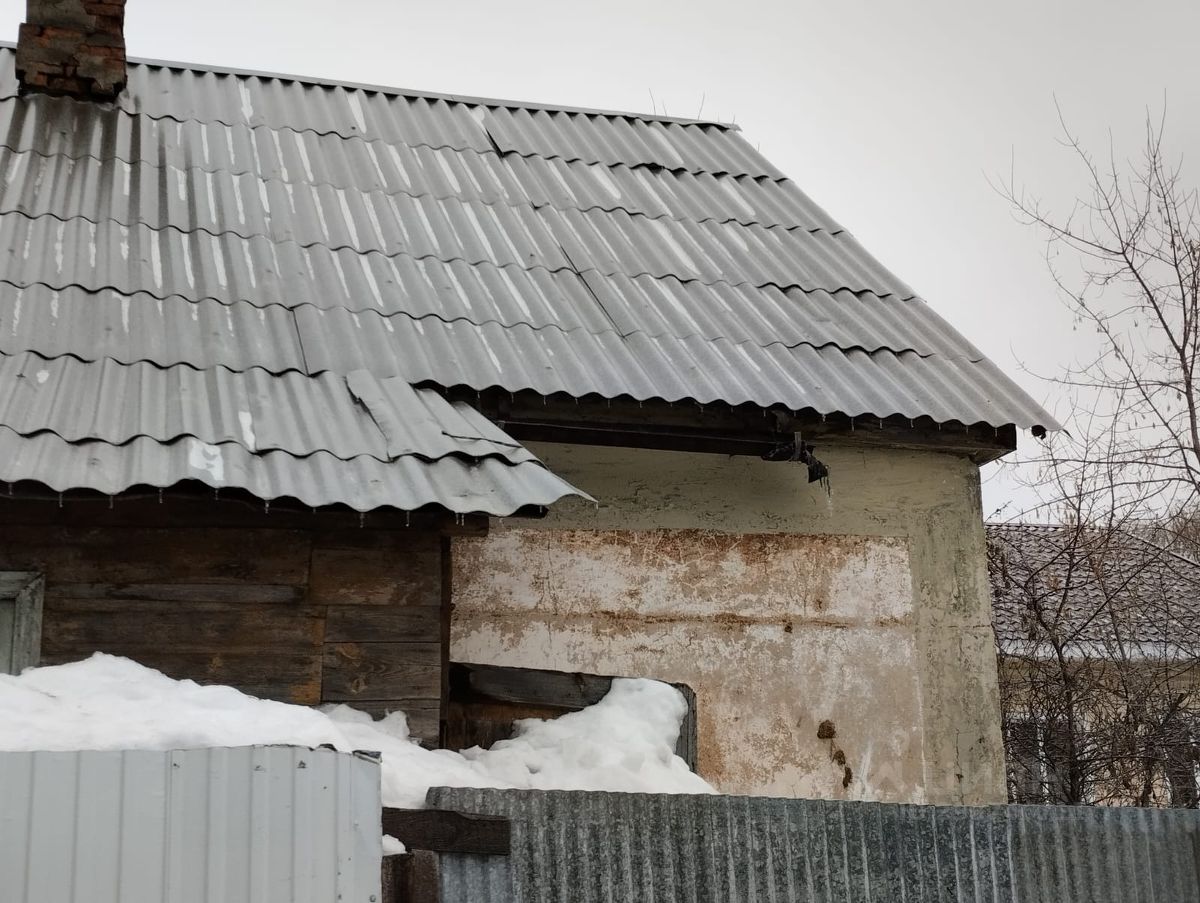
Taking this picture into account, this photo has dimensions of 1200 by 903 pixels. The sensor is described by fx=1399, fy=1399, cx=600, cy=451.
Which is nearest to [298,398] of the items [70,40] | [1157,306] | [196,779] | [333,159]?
[196,779]

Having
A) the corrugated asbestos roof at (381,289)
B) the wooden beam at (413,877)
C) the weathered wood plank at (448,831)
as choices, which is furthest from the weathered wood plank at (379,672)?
the wooden beam at (413,877)

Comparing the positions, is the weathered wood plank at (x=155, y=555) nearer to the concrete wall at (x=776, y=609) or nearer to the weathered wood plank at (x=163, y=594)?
the weathered wood plank at (x=163, y=594)

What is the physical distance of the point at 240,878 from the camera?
11.0 feet

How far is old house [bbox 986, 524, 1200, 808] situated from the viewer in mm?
11156

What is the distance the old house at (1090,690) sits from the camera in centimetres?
1116

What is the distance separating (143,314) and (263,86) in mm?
3847

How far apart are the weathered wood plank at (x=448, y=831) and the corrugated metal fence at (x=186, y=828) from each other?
338 millimetres

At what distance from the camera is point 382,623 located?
5.13 meters

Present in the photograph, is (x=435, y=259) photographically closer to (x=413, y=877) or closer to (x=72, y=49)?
(x=72, y=49)

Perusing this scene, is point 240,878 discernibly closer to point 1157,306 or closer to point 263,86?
point 263,86

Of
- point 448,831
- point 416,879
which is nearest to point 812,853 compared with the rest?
point 448,831

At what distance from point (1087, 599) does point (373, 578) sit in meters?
8.59

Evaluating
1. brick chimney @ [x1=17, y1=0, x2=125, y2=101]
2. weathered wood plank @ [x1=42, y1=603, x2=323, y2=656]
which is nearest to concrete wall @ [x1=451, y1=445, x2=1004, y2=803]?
weathered wood plank @ [x1=42, y1=603, x2=323, y2=656]

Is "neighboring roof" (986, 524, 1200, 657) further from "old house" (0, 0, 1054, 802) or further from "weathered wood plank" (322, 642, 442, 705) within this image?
"weathered wood plank" (322, 642, 442, 705)
